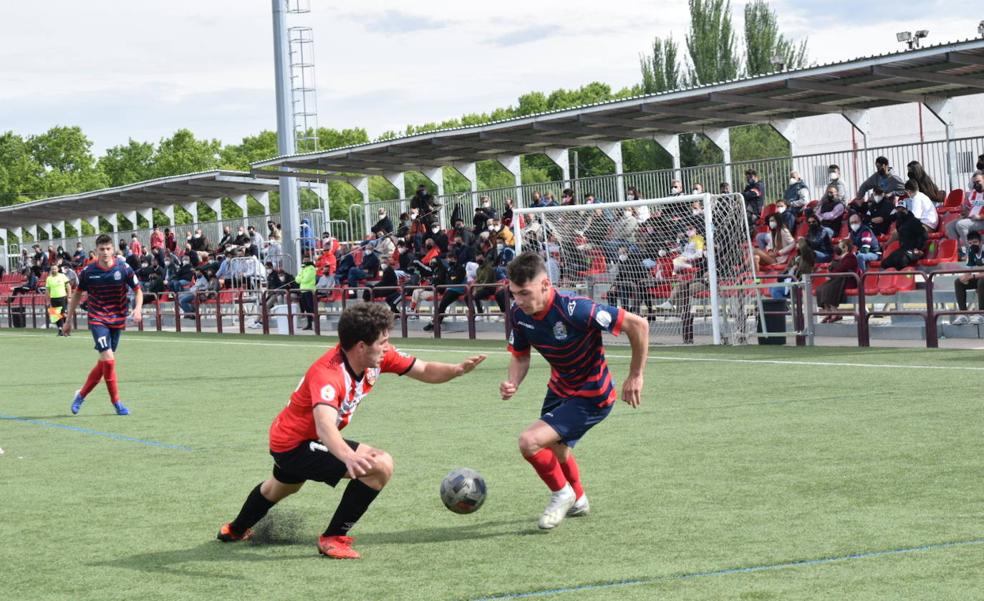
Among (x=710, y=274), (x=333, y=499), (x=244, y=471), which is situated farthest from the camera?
(x=710, y=274)

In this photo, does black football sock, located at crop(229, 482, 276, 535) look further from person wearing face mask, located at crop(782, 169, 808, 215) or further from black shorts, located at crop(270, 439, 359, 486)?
person wearing face mask, located at crop(782, 169, 808, 215)

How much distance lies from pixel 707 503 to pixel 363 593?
2536 mm

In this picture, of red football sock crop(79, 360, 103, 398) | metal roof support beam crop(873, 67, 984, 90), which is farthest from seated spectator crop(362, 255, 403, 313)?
red football sock crop(79, 360, 103, 398)

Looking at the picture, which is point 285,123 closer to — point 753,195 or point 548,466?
point 753,195

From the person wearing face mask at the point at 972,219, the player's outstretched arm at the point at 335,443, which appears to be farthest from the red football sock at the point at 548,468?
the person wearing face mask at the point at 972,219

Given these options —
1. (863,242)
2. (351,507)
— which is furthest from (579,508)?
(863,242)

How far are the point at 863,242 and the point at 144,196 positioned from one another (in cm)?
3051

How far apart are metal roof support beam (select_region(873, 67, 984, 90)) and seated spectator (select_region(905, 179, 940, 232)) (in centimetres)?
177

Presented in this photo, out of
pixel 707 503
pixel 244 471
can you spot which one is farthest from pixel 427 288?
pixel 707 503

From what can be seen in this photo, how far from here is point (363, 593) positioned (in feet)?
18.8

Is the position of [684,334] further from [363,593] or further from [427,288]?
[363,593]

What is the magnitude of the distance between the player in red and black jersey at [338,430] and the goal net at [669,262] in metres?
13.9

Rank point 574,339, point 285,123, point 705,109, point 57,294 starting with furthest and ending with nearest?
point 57,294 → point 285,123 → point 705,109 → point 574,339

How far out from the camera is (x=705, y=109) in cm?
2577
